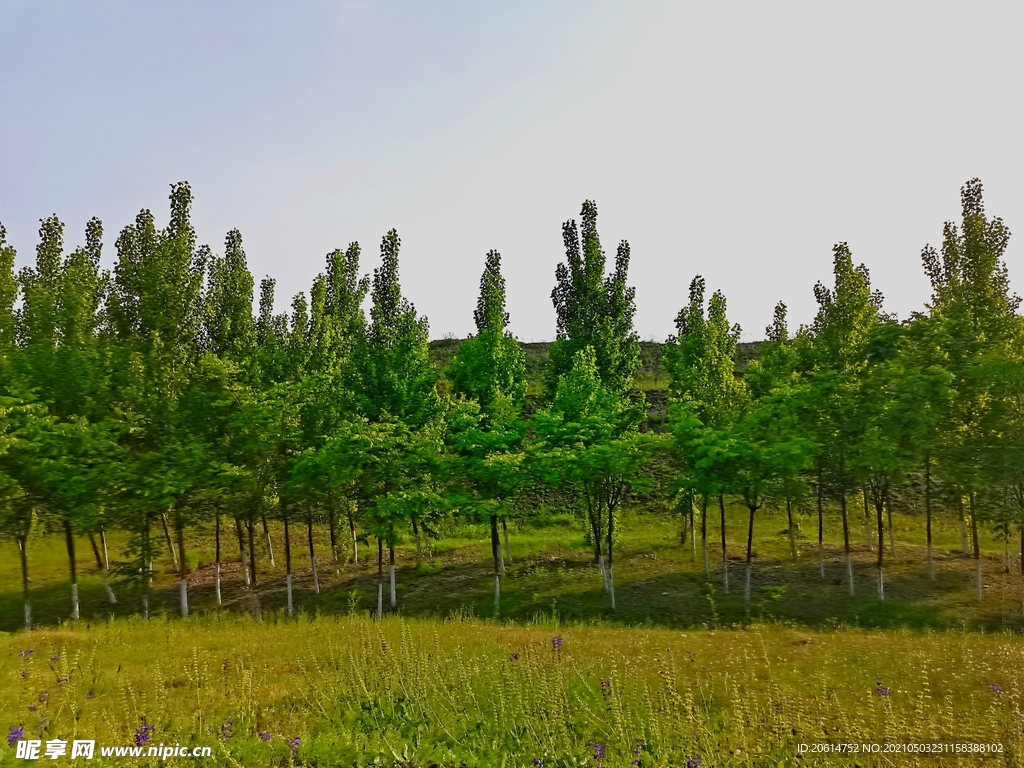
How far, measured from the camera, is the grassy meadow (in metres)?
9.25

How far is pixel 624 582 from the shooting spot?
31.2 m

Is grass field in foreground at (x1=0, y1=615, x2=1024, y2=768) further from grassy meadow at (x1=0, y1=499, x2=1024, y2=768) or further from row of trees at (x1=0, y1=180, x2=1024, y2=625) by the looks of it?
row of trees at (x1=0, y1=180, x2=1024, y2=625)

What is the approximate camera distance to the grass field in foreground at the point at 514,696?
8.98 m

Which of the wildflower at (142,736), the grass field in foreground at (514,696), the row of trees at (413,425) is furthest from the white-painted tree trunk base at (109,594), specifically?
the wildflower at (142,736)

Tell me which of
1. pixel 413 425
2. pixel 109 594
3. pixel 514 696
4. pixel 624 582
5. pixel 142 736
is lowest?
pixel 624 582

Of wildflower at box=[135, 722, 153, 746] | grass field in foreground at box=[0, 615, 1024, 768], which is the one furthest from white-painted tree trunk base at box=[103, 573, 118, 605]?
wildflower at box=[135, 722, 153, 746]

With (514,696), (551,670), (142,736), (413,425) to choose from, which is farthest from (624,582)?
(142,736)

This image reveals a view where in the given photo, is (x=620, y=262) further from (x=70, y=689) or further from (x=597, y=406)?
(x=70, y=689)

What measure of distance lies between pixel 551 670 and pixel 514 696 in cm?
250

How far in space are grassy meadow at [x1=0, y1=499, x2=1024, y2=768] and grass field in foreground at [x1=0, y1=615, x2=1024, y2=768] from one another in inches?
2.5

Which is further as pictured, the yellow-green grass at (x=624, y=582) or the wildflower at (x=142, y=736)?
the yellow-green grass at (x=624, y=582)

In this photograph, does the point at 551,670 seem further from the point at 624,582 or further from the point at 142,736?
the point at 624,582

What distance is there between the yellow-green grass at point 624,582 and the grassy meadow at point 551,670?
0.19 metres

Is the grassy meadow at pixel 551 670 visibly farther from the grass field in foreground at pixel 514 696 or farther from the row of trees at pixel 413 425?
the row of trees at pixel 413 425
